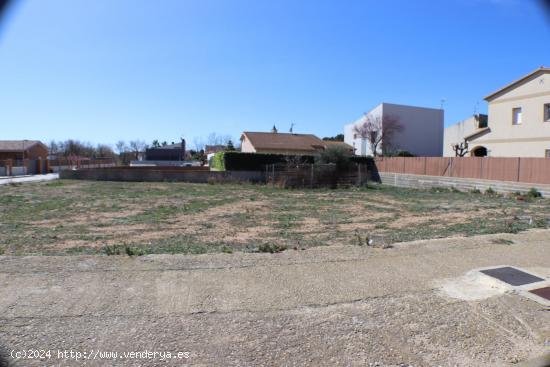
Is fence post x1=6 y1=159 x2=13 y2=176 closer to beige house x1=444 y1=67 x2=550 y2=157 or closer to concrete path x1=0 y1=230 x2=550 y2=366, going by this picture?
concrete path x1=0 y1=230 x2=550 y2=366

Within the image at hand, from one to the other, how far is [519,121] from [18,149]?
59532 mm

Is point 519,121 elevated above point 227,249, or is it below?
above

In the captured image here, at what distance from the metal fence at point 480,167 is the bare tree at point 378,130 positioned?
14.5 m

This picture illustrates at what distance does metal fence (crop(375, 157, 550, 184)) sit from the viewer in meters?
19.7

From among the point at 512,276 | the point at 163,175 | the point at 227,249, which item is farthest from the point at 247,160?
the point at 512,276

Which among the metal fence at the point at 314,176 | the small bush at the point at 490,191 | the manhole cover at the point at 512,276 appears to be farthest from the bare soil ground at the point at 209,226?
the metal fence at the point at 314,176

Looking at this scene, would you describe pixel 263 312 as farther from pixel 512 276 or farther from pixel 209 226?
pixel 209 226

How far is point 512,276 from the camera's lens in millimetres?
4969

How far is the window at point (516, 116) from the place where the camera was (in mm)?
27362

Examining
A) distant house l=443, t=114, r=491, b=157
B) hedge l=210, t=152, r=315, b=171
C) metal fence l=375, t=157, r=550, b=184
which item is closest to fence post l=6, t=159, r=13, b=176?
hedge l=210, t=152, r=315, b=171

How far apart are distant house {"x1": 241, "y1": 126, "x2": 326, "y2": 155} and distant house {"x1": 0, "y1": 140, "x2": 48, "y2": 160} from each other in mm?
31291

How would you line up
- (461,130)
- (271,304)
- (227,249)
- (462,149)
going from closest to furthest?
(271,304) < (227,249) < (462,149) < (461,130)

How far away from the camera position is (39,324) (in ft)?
11.1

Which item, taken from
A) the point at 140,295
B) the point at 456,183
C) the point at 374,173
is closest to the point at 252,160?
the point at 374,173
